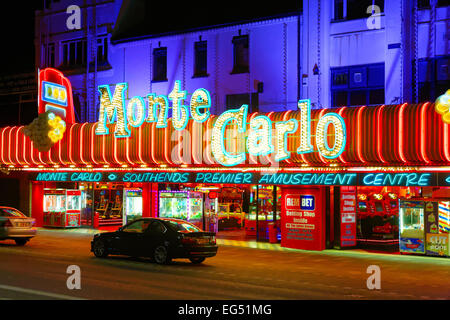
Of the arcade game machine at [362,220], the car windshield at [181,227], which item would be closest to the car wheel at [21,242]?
the car windshield at [181,227]

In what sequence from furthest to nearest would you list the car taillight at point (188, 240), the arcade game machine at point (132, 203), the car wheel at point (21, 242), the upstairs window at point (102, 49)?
the upstairs window at point (102, 49)
the arcade game machine at point (132, 203)
the car wheel at point (21, 242)
the car taillight at point (188, 240)

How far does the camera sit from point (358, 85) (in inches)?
976

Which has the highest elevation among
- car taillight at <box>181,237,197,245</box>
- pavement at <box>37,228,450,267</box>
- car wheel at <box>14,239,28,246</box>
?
car taillight at <box>181,237,197,245</box>

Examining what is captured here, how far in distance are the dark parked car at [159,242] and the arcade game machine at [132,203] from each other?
1030cm

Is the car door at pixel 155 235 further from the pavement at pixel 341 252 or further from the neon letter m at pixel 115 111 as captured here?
the neon letter m at pixel 115 111

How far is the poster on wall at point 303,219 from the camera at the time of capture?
75.2 feet

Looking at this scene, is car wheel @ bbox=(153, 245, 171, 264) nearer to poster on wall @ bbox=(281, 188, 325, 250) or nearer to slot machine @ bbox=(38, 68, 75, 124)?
poster on wall @ bbox=(281, 188, 325, 250)

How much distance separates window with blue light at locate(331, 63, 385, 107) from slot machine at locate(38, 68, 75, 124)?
13.6 m

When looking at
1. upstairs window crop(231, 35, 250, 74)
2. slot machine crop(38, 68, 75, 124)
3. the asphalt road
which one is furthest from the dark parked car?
slot machine crop(38, 68, 75, 124)

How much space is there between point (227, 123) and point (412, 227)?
8.22m

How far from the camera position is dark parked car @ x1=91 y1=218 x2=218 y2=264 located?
1780 cm

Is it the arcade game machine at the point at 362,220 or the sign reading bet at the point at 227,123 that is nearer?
the sign reading bet at the point at 227,123

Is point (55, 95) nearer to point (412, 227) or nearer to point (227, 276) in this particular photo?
point (227, 276)

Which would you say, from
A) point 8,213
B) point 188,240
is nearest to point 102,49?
point 8,213
